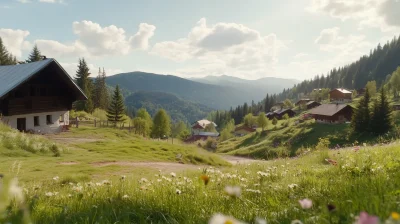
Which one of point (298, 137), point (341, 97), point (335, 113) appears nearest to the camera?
point (298, 137)

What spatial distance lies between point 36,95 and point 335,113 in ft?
258

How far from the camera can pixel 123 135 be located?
48.0 meters

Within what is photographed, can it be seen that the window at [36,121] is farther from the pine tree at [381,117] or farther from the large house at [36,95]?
the pine tree at [381,117]

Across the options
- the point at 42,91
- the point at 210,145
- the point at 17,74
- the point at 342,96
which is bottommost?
the point at 210,145

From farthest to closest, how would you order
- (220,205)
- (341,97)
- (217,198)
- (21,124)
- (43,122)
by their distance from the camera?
(341,97) → (43,122) → (21,124) → (217,198) → (220,205)

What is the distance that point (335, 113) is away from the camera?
8900cm

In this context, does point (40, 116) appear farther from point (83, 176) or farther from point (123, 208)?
point (123, 208)

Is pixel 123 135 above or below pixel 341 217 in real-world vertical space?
below

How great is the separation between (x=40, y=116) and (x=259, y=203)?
39507mm

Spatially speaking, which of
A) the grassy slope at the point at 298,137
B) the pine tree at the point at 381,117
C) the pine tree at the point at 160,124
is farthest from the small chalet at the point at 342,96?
the pine tree at the point at 160,124

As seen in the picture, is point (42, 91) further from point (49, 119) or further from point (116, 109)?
point (116, 109)

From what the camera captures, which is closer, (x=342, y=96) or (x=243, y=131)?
(x=243, y=131)

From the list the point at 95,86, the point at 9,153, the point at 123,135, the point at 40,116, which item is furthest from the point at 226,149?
the point at 9,153

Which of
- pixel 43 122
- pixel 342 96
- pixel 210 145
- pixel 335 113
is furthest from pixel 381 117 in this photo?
pixel 342 96
